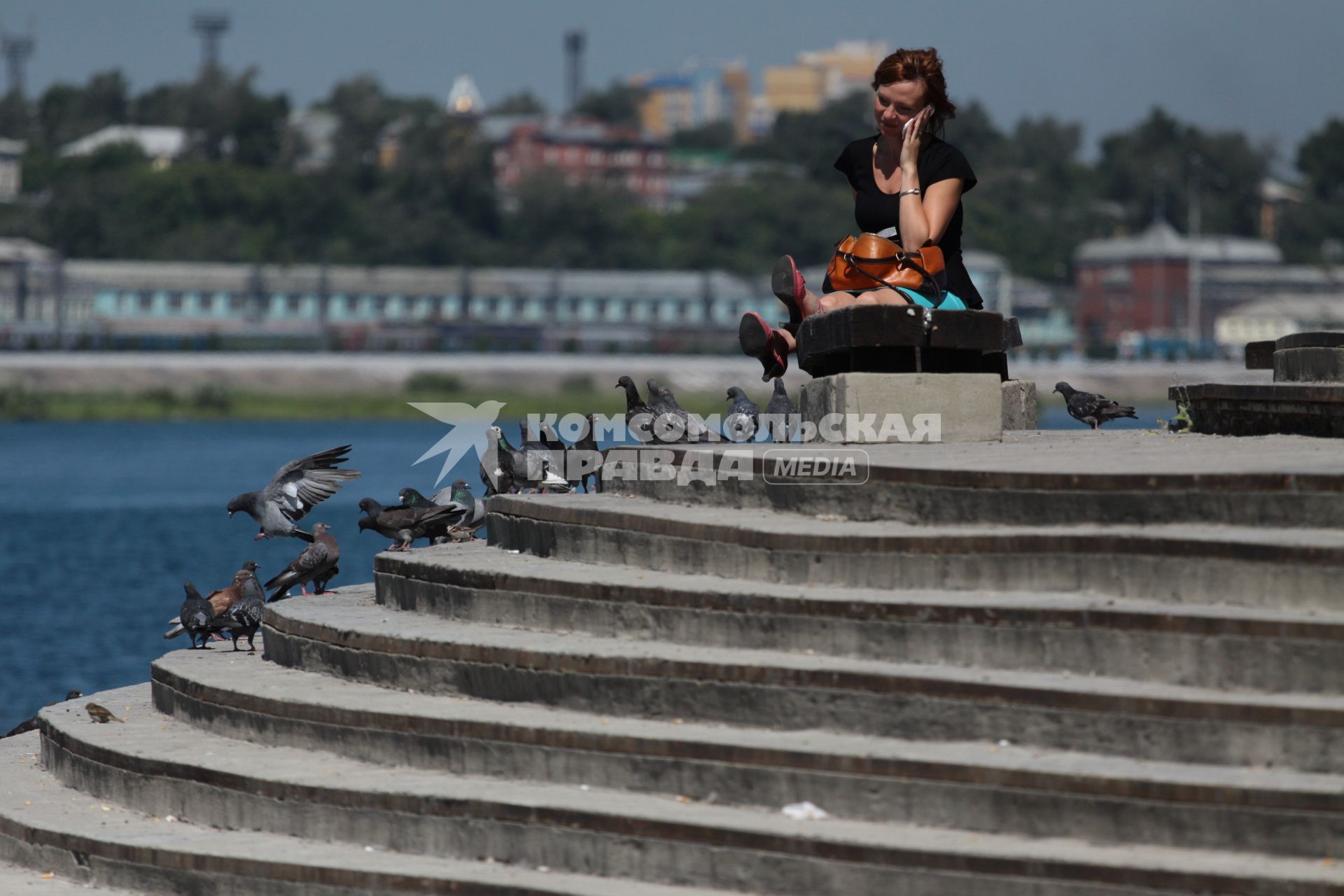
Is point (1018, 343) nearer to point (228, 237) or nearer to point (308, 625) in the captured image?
point (308, 625)

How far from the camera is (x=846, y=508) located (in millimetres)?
8352

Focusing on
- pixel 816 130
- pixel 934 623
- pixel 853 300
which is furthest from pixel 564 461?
pixel 816 130

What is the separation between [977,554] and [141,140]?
156472 millimetres

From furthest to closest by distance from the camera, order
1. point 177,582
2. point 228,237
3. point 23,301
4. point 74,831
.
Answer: point 228,237 → point 23,301 → point 177,582 → point 74,831

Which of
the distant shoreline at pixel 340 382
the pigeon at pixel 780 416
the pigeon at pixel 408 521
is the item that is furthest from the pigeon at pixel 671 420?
the distant shoreline at pixel 340 382

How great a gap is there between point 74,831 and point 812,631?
2.99 m

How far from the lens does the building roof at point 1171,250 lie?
125 metres

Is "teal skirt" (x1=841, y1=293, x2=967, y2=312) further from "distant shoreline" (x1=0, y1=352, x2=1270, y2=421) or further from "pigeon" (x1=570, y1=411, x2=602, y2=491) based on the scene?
"distant shoreline" (x1=0, y1=352, x2=1270, y2=421)

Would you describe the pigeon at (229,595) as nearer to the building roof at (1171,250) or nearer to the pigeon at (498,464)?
the pigeon at (498,464)

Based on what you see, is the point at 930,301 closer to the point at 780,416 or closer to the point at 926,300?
the point at 926,300

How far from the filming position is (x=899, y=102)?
976 cm

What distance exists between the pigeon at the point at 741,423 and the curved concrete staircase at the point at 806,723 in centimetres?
376

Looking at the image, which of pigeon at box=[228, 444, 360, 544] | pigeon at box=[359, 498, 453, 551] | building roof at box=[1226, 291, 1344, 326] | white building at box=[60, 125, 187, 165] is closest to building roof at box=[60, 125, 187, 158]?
white building at box=[60, 125, 187, 165]

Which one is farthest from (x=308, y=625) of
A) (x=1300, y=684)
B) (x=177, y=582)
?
(x=177, y=582)
